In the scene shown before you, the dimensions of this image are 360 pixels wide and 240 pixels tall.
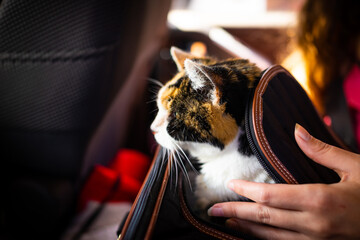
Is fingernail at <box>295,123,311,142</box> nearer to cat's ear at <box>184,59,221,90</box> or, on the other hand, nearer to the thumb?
the thumb

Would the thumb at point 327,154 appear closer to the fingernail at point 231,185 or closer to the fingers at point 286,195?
the fingers at point 286,195

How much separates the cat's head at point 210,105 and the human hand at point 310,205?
125mm

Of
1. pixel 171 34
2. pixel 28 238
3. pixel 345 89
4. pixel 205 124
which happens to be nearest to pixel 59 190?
pixel 28 238

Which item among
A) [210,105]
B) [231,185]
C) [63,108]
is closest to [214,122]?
[210,105]

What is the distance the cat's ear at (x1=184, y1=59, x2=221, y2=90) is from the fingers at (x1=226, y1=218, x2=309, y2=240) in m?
0.30

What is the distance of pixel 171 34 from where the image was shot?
1.37m

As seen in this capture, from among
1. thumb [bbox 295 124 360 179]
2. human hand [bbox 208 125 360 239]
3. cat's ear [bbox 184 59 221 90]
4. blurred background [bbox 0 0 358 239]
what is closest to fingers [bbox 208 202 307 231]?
human hand [bbox 208 125 360 239]

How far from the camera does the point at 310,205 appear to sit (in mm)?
436

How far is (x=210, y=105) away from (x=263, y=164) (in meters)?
0.17

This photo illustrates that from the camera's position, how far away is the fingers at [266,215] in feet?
1.49

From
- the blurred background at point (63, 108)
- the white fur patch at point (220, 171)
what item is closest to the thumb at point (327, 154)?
the white fur patch at point (220, 171)

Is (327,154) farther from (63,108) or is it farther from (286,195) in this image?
(63,108)

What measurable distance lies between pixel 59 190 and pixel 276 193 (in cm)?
57

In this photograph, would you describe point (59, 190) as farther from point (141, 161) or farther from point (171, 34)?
point (171, 34)
